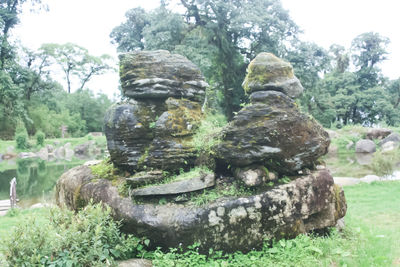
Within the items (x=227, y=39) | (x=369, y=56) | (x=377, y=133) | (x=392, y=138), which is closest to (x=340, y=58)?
(x=369, y=56)

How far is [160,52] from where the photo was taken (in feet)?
22.9

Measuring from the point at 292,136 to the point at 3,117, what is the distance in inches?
1492

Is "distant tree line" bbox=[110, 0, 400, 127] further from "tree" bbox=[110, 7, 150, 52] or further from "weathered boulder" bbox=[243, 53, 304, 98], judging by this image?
"weathered boulder" bbox=[243, 53, 304, 98]

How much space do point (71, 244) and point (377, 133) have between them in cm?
3073

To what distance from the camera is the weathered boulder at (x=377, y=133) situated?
1123 inches

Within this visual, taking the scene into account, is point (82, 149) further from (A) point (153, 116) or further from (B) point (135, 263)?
(B) point (135, 263)

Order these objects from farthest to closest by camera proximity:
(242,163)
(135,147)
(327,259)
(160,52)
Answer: (160,52), (135,147), (242,163), (327,259)

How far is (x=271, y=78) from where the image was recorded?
6.18 m

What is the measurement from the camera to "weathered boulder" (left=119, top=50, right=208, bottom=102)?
255 inches

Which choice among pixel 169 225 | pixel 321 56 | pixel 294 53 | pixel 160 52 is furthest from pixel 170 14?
pixel 169 225

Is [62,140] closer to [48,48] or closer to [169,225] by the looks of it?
[48,48]

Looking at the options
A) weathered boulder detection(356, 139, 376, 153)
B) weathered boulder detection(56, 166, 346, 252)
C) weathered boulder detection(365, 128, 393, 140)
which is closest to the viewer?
weathered boulder detection(56, 166, 346, 252)

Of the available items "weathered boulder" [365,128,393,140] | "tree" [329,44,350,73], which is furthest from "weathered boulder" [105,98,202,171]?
"tree" [329,44,350,73]

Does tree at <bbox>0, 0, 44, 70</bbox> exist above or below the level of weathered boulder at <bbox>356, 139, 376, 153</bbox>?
above
